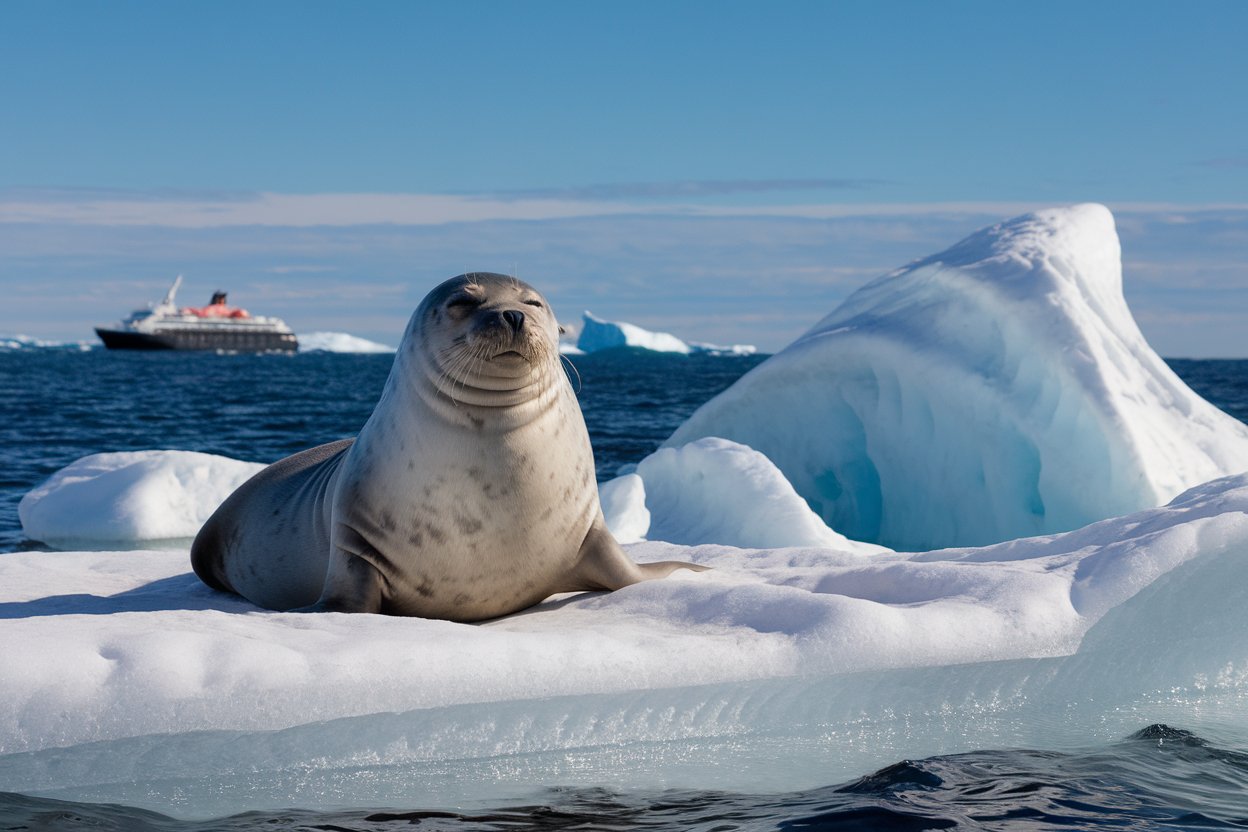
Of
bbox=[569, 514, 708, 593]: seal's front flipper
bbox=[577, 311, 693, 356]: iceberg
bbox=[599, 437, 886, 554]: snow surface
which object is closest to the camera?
bbox=[569, 514, 708, 593]: seal's front flipper

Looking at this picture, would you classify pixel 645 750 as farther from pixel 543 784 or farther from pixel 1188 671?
pixel 1188 671

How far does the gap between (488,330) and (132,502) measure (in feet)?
21.9

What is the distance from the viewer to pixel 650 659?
10.5ft

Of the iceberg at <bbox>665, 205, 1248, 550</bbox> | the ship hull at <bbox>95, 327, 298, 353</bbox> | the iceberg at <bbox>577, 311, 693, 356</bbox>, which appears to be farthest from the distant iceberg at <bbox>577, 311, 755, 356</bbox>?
the iceberg at <bbox>665, 205, 1248, 550</bbox>

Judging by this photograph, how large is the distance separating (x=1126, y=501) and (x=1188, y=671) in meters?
4.52

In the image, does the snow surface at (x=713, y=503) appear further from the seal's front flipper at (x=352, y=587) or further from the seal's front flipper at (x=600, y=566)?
the seal's front flipper at (x=352, y=587)

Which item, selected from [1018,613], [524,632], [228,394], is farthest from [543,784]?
[228,394]

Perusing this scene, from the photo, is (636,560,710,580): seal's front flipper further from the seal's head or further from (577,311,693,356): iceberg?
A: (577,311,693,356): iceberg

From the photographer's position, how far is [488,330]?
11.3 ft

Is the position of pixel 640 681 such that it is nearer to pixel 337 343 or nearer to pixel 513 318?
pixel 513 318

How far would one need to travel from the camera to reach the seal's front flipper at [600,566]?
3945 mm

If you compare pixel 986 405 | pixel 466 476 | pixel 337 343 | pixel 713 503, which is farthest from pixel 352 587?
pixel 337 343

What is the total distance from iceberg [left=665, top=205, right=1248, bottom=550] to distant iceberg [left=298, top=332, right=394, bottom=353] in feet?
355

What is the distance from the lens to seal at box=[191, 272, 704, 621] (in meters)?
3.61
